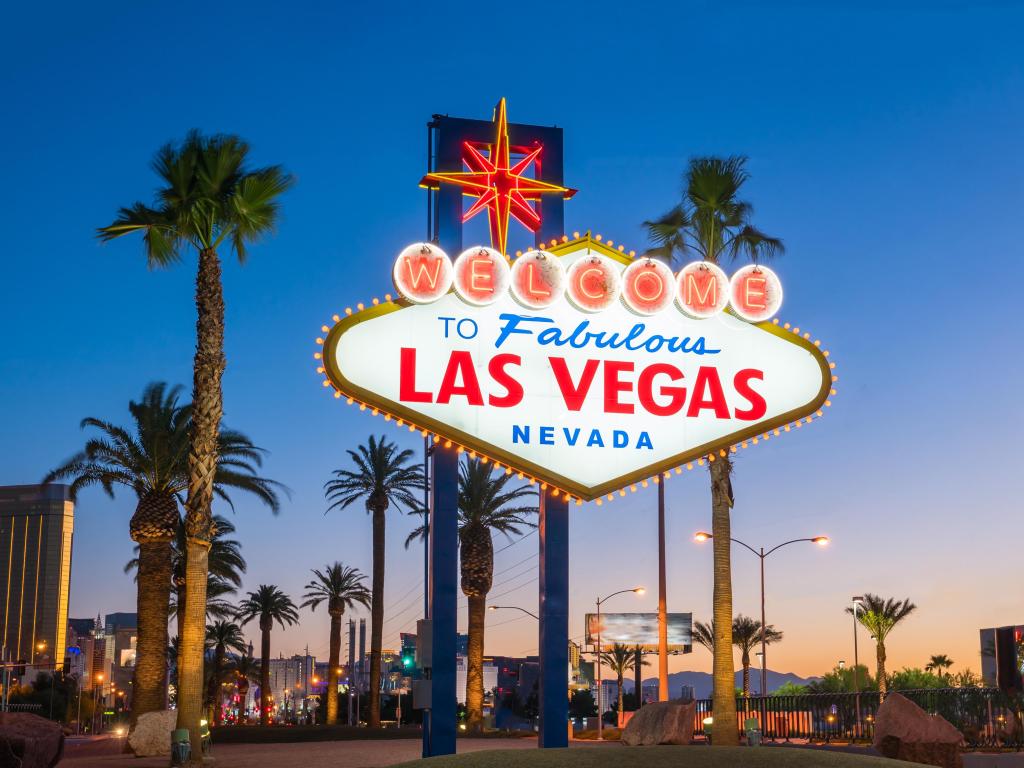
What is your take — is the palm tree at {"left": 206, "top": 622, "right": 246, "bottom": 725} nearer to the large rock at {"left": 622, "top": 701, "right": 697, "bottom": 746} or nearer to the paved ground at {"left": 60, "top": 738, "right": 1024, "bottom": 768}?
the paved ground at {"left": 60, "top": 738, "right": 1024, "bottom": 768}

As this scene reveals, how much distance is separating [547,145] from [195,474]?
11155 mm

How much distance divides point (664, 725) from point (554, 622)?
15.6 meters

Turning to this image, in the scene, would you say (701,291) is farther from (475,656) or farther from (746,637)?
(746,637)

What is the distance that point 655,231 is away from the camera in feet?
94.8

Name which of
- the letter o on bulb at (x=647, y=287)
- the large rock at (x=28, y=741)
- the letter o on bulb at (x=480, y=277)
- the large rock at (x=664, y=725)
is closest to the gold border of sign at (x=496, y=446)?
the letter o on bulb at (x=480, y=277)

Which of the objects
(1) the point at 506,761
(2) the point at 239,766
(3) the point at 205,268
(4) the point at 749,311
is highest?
(3) the point at 205,268

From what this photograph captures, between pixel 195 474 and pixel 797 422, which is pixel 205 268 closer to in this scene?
pixel 195 474

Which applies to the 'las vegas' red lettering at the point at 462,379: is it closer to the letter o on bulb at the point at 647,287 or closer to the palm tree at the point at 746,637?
the letter o on bulb at the point at 647,287

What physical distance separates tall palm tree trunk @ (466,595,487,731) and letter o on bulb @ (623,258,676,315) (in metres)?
34.9

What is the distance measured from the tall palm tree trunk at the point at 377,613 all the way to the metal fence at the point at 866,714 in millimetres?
20855

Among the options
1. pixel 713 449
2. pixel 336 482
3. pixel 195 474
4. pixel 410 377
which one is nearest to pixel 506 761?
pixel 410 377

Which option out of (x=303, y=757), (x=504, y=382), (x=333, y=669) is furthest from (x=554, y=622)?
(x=333, y=669)

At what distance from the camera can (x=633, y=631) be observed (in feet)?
383

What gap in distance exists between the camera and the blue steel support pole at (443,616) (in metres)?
19.7
